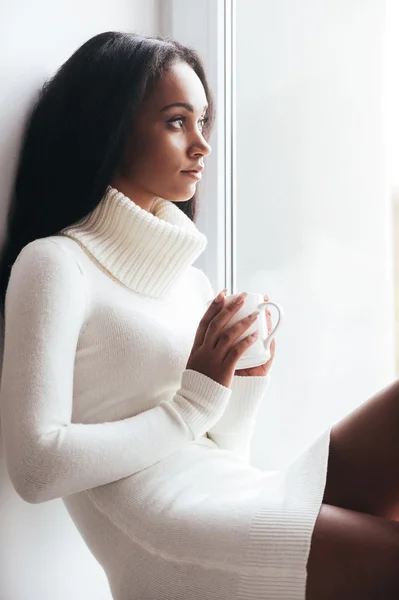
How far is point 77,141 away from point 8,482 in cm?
54

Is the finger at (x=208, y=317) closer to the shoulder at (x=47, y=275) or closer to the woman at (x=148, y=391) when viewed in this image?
the woman at (x=148, y=391)

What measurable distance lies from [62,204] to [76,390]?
302 millimetres

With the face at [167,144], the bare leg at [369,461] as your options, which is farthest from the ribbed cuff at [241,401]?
the face at [167,144]

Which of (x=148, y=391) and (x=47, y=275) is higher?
(x=47, y=275)

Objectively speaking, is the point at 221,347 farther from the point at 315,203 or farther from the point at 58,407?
the point at 315,203

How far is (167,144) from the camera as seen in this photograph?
121cm

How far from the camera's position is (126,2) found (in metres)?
1.50

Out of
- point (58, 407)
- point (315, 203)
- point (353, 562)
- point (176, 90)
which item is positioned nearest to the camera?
point (353, 562)

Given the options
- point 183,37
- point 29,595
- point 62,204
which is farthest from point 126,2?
point 29,595

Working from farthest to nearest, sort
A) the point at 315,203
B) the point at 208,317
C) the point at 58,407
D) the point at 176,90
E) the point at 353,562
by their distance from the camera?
1. the point at 315,203
2. the point at 176,90
3. the point at 208,317
4. the point at 58,407
5. the point at 353,562

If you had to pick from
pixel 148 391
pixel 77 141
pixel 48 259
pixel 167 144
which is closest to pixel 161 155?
pixel 167 144

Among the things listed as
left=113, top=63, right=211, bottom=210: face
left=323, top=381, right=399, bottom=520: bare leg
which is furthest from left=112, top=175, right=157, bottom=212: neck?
left=323, top=381, right=399, bottom=520: bare leg

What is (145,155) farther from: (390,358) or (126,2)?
(390,358)

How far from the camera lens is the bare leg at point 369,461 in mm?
996
